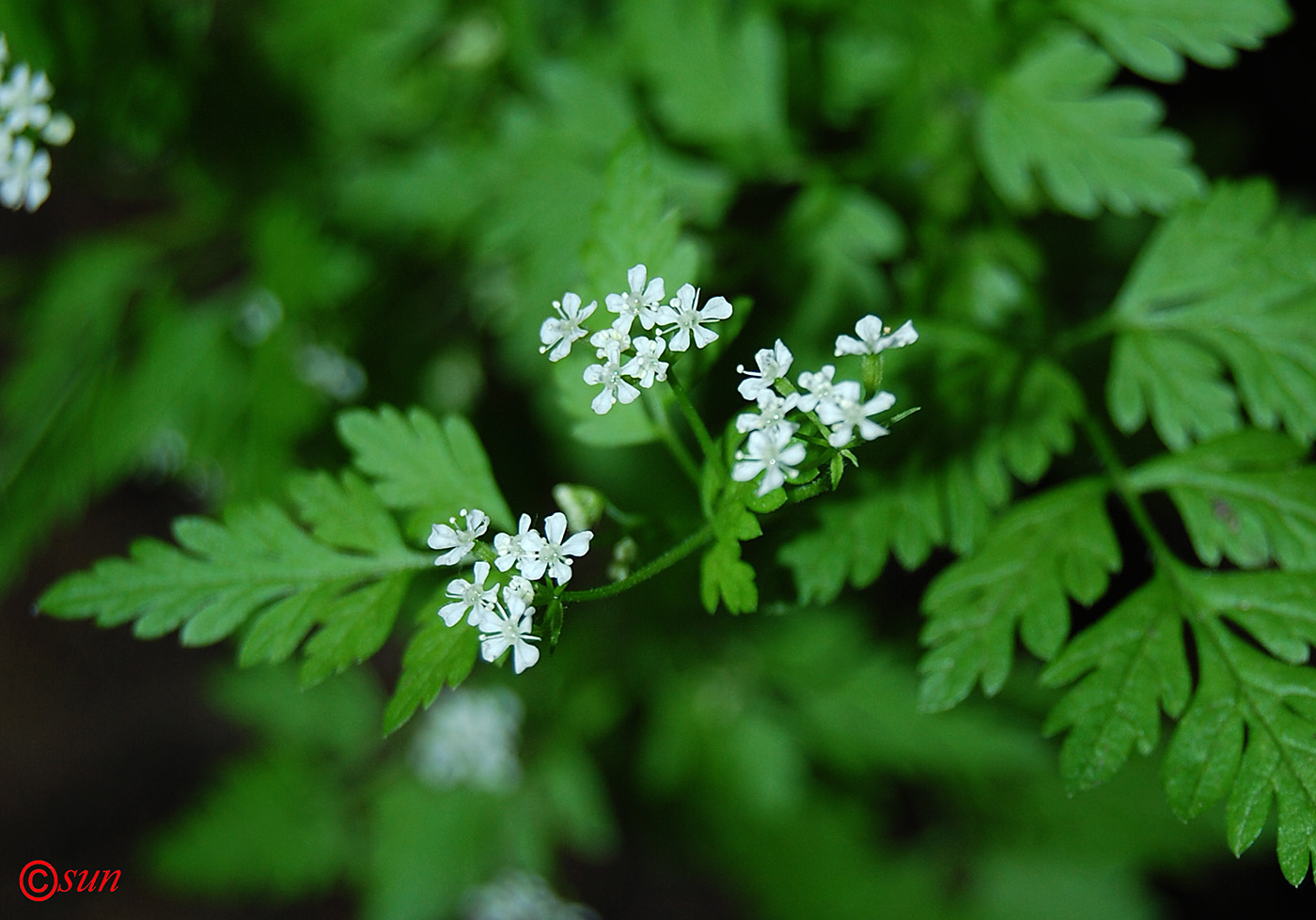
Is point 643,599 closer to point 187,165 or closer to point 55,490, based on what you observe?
point 55,490

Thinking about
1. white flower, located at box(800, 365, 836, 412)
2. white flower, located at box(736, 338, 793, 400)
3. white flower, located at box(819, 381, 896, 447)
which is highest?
white flower, located at box(736, 338, 793, 400)

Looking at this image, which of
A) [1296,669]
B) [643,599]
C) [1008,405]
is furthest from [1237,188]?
[643,599]

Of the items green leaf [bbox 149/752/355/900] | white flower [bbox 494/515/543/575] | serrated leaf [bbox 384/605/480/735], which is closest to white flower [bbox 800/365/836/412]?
white flower [bbox 494/515/543/575]

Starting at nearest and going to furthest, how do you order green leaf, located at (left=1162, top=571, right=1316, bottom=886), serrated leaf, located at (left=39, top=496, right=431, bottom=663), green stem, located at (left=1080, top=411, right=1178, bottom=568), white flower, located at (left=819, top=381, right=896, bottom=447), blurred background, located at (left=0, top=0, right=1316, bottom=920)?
white flower, located at (left=819, top=381, right=896, bottom=447) < green leaf, located at (left=1162, top=571, right=1316, bottom=886) < serrated leaf, located at (left=39, top=496, right=431, bottom=663) < green stem, located at (left=1080, top=411, right=1178, bottom=568) < blurred background, located at (left=0, top=0, right=1316, bottom=920)

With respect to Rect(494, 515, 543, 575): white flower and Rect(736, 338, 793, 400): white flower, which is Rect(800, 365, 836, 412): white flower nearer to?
Rect(736, 338, 793, 400): white flower

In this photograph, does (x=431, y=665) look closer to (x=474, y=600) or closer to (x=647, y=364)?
(x=474, y=600)

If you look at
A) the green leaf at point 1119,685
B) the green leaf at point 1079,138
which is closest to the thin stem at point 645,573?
the green leaf at point 1119,685
